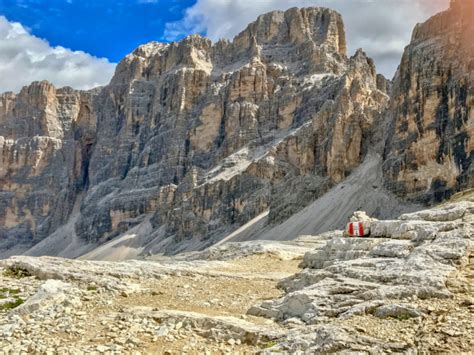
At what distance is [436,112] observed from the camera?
8975 centimetres

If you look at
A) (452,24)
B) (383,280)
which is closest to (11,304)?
(383,280)

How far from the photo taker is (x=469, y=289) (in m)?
14.8

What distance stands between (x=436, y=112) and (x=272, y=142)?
57488 mm

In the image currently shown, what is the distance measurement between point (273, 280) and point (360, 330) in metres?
12.6

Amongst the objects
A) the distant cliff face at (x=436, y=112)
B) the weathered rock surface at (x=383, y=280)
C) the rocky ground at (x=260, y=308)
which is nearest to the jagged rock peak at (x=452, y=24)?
the distant cliff face at (x=436, y=112)

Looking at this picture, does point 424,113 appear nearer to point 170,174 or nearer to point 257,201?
point 257,201

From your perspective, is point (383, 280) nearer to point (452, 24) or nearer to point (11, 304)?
point (11, 304)

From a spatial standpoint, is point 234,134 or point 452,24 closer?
point 452,24

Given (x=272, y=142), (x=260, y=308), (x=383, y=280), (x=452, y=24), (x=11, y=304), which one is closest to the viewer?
(x=383, y=280)

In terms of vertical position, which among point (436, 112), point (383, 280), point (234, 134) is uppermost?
point (234, 134)

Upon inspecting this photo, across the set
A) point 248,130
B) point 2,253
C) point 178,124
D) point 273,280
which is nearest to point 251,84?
point 248,130

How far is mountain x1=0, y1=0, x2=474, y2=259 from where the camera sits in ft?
297

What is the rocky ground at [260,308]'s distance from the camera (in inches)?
509

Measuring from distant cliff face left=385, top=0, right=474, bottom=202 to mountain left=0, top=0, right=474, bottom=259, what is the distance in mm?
219
